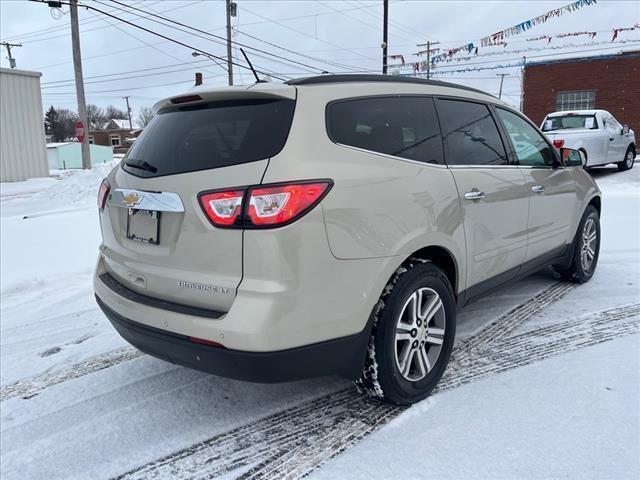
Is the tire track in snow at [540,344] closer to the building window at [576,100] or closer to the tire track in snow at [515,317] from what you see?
the tire track in snow at [515,317]

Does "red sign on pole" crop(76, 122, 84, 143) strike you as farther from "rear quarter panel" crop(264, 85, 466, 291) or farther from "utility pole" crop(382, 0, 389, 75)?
"rear quarter panel" crop(264, 85, 466, 291)

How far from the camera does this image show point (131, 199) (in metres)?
2.66

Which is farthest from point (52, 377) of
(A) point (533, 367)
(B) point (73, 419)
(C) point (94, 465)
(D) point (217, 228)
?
(A) point (533, 367)

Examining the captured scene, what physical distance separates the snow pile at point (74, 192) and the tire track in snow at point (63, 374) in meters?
8.90

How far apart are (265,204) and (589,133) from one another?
1263 cm

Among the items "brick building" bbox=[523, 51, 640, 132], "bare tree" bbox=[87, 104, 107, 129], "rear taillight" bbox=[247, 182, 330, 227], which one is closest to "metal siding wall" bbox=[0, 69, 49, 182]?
"rear taillight" bbox=[247, 182, 330, 227]

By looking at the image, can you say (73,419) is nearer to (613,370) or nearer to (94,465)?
(94,465)

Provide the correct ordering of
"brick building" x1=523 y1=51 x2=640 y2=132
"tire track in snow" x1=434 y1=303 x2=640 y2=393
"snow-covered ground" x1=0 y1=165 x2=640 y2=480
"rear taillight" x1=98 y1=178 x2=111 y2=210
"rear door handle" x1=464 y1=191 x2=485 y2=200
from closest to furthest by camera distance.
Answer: "snow-covered ground" x1=0 y1=165 x2=640 y2=480 → "rear taillight" x1=98 y1=178 x2=111 y2=210 → "rear door handle" x1=464 y1=191 x2=485 y2=200 → "tire track in snow" x1=434 y1=303 x2=640 y2=393 → "brick building" x1=523 y1=51 x2=640 y2=132

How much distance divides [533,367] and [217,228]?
226 centimetres

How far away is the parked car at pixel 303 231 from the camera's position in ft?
7.33

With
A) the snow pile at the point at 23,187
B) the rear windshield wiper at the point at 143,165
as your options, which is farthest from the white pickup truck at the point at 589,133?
the snow pile at the point at 23,187

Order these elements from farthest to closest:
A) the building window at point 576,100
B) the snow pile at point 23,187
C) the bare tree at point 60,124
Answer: the bare tree at point 60,124 → the building window at point 576,100 → the snow pile at point 23,187

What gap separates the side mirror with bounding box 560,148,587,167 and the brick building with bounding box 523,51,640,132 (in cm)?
2223

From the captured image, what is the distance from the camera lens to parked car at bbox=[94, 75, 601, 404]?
223cm
